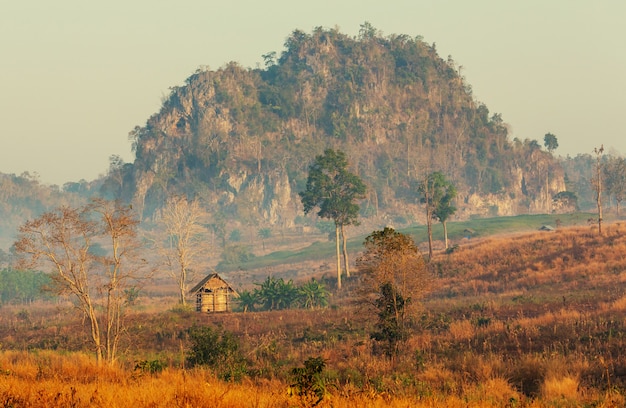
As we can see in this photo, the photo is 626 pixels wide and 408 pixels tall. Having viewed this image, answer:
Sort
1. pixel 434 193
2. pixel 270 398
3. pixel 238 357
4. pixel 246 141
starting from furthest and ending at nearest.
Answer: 1. pixel 246 141
2. pixel 434 193
3. pixel 238 357
4. pixel 270 398

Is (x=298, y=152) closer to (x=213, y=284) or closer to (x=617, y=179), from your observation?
(x=617, y=179)

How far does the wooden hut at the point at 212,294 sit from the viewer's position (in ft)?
177

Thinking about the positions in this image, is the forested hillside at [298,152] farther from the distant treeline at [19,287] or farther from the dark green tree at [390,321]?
the dark green tree at [390,321]

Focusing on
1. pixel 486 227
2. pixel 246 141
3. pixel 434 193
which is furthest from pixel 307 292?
pixel 246 141

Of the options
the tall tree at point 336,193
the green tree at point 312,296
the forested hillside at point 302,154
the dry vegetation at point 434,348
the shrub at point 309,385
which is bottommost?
the green tree at point 312,296

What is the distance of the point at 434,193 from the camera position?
82.7 m

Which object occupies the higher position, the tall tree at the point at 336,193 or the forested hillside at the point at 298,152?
the forested hillside at the point at 298,152

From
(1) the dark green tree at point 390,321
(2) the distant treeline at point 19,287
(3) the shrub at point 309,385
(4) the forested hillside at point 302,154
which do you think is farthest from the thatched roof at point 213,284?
(4) the forested hillside at point 302,154

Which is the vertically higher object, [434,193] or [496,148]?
[496,148]

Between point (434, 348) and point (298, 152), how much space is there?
153704 millimetres

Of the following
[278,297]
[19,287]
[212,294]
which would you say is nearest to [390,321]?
[212,294]

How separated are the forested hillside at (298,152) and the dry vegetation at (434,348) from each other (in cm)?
10696

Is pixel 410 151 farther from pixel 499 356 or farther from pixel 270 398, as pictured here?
pixel 270 398

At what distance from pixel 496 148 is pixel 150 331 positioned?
170 metres
